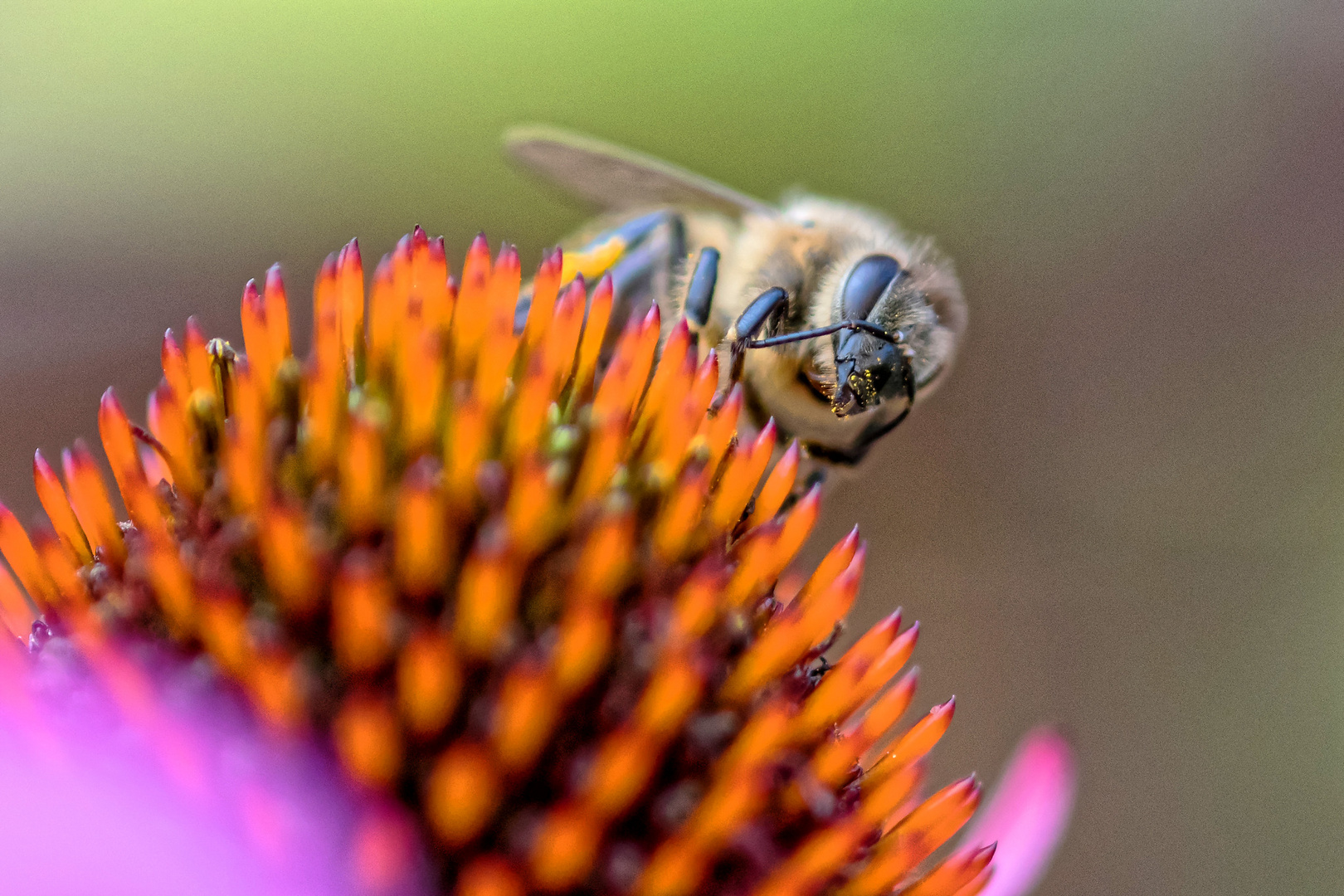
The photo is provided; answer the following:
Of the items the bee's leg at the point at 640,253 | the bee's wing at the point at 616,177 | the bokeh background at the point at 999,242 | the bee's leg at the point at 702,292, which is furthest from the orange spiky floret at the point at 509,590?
the bokeh background at the point at 999,242

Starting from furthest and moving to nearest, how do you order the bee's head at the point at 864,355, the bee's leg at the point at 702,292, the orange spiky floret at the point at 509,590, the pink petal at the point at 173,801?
the bee's leg at the point at 702,292, the bee's head at the point at 864,355, the orange spiky floret at the point at 509,590, the pink petal at the point at 173,801

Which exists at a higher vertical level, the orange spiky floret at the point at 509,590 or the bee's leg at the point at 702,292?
the bee's leg at the point at 702,292

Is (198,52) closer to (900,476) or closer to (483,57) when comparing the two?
(483,57)

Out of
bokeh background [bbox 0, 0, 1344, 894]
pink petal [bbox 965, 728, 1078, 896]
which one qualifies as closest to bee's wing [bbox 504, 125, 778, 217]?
pink petal [bbox 965, 728, 1078, 896]

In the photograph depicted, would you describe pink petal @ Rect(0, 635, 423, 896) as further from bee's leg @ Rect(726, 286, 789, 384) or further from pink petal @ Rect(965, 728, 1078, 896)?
pink petal @ Rect(965, 728, 1078, 896)

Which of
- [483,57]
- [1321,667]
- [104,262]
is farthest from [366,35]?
[1321,667]

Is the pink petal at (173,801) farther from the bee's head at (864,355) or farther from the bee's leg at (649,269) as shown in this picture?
the bee's leg at (649,269)

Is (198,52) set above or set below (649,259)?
above
